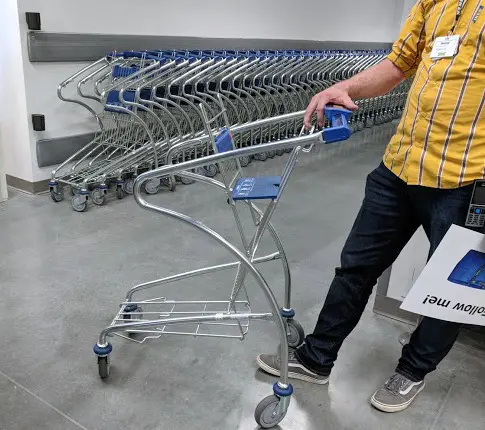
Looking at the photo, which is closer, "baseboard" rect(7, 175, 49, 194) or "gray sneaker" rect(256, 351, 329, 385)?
"gray sneaker" rect(256, 351, 329, 385)

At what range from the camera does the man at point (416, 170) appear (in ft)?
4.61

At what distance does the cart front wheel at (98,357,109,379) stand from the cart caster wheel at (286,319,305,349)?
2.51ft

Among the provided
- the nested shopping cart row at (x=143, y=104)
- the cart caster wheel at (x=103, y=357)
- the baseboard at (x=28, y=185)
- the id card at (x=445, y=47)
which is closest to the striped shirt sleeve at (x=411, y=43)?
the id card at (x=445, y=47)

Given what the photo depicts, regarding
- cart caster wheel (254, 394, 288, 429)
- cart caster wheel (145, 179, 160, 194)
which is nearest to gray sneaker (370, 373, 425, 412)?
cart caster wheel (254, 394, 288, 429)

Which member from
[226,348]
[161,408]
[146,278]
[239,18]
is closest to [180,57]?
[239,18]

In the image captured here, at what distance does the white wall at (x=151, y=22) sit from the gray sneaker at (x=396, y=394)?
3113mm

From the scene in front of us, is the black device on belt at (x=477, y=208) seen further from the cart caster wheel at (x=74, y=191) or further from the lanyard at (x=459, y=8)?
the cart caster wheel at (x=74, y=191)

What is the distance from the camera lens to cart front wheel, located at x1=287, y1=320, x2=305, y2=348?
2164 mm

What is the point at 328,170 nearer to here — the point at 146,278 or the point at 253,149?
the point at 146,278

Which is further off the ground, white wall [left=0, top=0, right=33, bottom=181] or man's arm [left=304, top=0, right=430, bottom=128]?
man's arm [left=304, top=0, right=430, bottom=128]

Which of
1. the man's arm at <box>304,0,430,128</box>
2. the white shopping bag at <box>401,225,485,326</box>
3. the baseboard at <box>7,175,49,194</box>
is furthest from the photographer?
the baseboard at <box>7,175,49,194</box>

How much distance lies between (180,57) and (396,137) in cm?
293

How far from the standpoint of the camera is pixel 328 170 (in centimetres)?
524

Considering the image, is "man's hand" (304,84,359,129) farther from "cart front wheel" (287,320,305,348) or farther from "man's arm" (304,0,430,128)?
"cart front wheel" (287,320,305,348)
